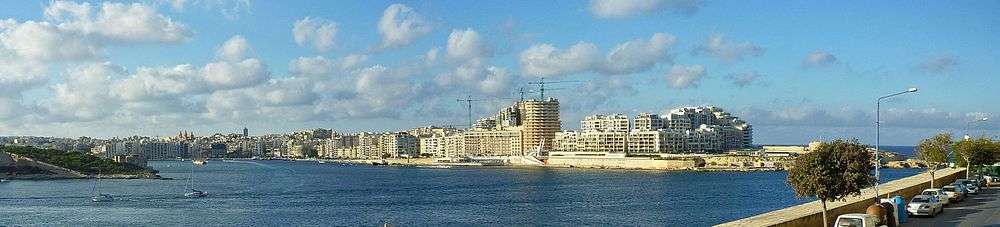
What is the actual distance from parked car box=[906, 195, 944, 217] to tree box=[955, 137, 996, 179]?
1870cm

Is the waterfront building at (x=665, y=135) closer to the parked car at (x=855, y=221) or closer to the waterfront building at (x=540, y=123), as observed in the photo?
the waterfront building at (x=540, y=123)

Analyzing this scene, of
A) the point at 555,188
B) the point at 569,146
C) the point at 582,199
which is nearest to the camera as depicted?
the point at 582,199

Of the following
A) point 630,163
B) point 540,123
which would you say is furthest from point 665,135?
point 540,123

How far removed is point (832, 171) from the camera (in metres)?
17.9

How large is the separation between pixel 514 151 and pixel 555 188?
105 m

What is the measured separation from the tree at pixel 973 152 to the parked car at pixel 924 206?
18.7 m

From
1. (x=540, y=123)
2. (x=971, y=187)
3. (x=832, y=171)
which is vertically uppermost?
(x=540, y=123)

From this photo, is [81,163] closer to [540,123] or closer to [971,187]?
[540,123]

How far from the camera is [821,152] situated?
18.0 m

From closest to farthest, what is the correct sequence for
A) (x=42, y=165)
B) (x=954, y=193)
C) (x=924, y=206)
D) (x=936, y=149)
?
(x=924, y=206), (x=954, y=193), (x=936, y=149), (x=42, y=165)

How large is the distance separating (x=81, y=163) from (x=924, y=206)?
10506cm

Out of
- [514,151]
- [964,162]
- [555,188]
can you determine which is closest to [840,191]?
[964,162]

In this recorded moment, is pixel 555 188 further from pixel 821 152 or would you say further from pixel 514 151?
pixel 514 151

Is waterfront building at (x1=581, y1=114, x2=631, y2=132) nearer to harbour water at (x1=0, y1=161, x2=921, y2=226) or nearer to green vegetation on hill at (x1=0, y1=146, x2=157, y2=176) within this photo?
green vegetation on hill at (x1=0, y1=146, x2=157, y2=176)
